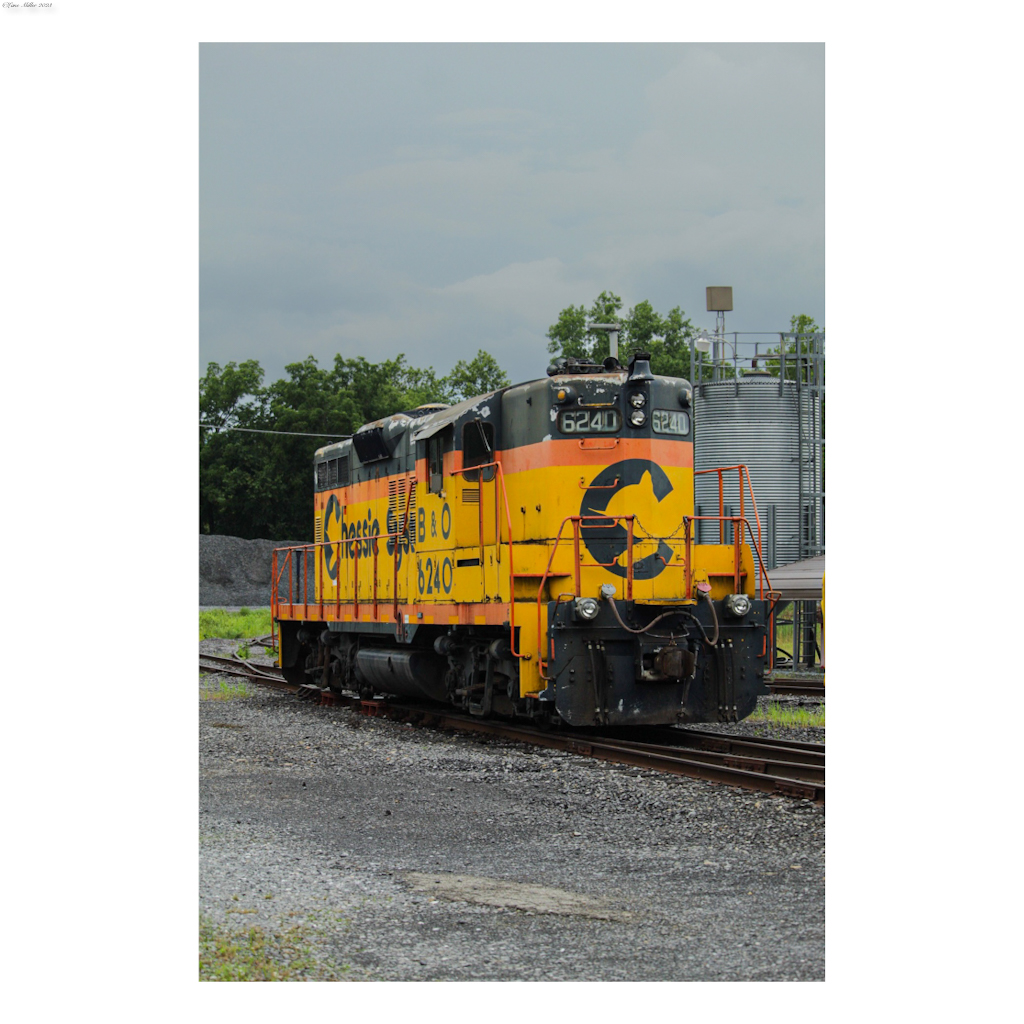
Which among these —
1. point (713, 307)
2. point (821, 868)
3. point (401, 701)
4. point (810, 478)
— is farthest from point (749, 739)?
point (713, 307)

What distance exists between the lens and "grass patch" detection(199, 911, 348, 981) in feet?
13.2

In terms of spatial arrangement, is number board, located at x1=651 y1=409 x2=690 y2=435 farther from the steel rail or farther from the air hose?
the steel rail

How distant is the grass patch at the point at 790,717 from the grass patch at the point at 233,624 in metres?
18.0

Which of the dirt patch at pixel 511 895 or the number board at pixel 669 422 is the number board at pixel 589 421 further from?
the dirt patch at pixel 511 895

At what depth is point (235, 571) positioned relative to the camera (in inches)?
1620

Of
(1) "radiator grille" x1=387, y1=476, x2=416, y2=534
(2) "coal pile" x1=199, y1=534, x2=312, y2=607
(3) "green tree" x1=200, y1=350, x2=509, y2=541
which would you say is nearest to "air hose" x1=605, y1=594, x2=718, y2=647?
(1) "radiator grille" x1=387, y1=476, x2=416, y2=534

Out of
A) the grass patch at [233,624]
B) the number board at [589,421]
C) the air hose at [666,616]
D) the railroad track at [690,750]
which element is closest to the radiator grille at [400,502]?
the railroad track at [690,750]

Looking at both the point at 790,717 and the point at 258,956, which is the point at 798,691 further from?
the point at 258,956

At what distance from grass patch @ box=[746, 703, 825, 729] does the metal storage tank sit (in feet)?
27.6

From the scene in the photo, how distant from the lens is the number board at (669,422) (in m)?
10.0

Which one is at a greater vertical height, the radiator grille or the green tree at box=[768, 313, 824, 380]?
the green tree at box=[768, 313, 824, 380]

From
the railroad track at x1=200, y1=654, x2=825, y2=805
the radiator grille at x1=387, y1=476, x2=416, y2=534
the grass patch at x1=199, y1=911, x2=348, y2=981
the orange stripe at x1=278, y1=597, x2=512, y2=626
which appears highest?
the radiator grille at x1=387, y1=476, x2=416, y2=534

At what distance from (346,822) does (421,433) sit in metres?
5.20

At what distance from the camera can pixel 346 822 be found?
22.5 ft
